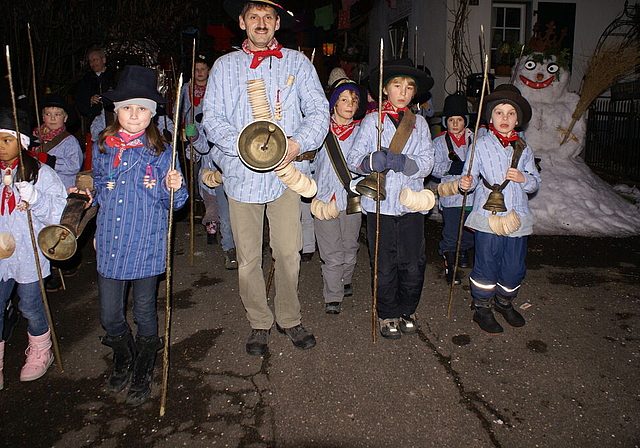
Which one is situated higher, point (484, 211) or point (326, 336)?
point (484, 211)

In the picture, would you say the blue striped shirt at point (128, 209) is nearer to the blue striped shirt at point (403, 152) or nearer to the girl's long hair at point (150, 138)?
the girl's long hair at point (150, 138)

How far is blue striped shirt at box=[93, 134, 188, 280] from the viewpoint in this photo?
3.22 m

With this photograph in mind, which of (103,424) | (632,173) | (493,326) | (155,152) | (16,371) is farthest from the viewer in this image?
(632,173)

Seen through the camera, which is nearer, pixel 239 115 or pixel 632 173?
pixel 239 115

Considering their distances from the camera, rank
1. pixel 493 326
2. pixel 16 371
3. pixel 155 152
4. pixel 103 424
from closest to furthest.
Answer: pixel 103 424 → pixel 155 152 → pixel 16 371 → pixel 493 326

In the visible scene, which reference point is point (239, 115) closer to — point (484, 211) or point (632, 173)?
point (484, 211)

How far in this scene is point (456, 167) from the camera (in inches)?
215

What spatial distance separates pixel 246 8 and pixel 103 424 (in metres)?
2.81

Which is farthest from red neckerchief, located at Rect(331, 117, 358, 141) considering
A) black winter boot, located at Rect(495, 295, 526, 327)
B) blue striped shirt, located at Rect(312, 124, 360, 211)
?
black winter boot, located at Rect(495, 295, 526, 327)

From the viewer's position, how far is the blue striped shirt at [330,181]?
4.44m


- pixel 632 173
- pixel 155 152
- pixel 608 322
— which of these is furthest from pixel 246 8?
pixel 632 173

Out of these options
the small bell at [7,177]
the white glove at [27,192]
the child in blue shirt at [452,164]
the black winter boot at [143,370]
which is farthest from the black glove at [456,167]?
the small bell at [7,177]

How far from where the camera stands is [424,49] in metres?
11.4

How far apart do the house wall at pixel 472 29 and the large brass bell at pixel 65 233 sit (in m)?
8.07
